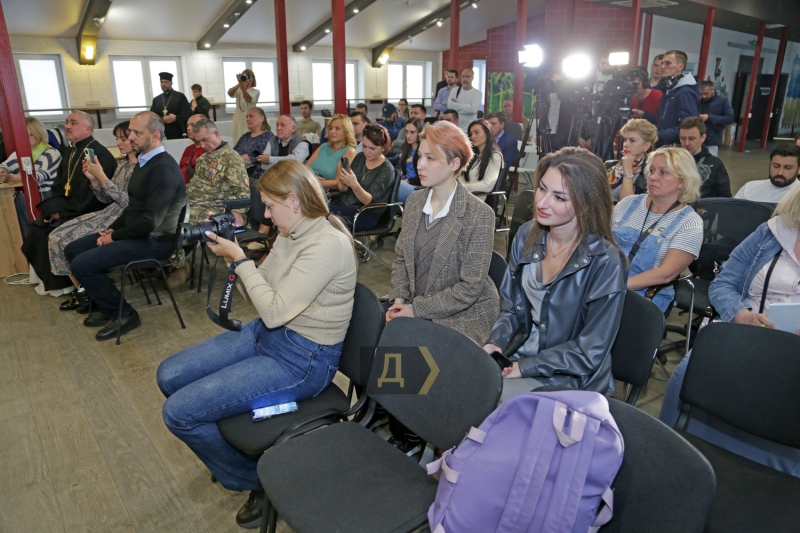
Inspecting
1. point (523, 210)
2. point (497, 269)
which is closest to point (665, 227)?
point (497, 269)

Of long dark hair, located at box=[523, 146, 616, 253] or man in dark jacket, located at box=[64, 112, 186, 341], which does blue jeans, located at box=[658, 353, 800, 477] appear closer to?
long dark hair, located at box=[523, 146, 616, 253]

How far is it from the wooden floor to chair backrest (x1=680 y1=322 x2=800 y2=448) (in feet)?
3.55

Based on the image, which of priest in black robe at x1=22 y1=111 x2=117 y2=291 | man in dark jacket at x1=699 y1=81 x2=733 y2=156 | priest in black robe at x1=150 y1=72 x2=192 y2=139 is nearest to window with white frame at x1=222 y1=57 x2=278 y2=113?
priest in black robe at x1=150 y1=72 x2=192 y2=139

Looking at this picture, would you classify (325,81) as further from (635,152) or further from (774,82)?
(635,152)

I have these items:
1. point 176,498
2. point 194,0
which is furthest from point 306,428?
point 194,0

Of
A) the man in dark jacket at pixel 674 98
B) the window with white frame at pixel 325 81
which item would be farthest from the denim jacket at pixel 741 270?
the window with white frame at pixel 325 81

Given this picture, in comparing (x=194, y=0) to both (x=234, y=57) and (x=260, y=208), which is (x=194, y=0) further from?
(x=260, y=208)

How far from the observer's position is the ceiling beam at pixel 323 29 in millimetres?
→ 10576

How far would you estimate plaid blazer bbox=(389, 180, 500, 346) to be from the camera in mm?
1993

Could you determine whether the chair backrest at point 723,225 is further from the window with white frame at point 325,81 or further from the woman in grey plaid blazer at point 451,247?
the window with white frame at point 325,81

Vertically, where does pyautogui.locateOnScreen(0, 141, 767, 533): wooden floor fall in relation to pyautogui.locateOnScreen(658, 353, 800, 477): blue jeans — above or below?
below

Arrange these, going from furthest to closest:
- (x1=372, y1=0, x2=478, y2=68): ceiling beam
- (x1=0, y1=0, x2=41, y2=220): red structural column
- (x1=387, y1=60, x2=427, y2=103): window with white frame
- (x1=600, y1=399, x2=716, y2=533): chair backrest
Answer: (x1=387, y1=60, x2=427, y2=103): window with white frame, (x1=372, y1=0, x2=478, y2=68): ceiling beam, (x1=0, y1=0, x2=41, y2=220): red structural column, (x1=600, y1=399, x2=716, y2=533): chair backrest

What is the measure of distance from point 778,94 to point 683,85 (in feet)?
49.0

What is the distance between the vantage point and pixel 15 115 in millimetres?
4203
